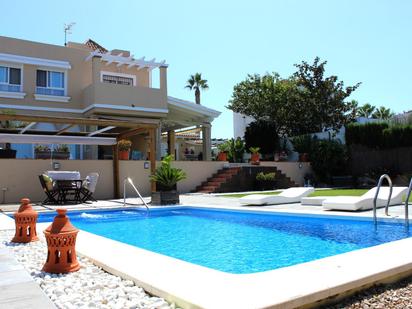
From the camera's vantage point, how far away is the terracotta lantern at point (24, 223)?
6688 millimetres

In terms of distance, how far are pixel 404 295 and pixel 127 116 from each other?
2063cm

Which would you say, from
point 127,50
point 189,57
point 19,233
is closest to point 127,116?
point 189,57

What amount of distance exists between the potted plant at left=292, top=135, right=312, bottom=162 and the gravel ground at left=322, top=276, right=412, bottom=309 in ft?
74.1

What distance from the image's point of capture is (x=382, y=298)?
11.8 ft

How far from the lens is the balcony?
21.3 meters

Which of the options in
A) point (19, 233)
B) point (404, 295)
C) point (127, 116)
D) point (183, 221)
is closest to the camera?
point (404, 295)

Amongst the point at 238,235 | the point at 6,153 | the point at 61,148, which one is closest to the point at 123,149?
the point at 61,148

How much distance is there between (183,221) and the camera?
11.5 metres

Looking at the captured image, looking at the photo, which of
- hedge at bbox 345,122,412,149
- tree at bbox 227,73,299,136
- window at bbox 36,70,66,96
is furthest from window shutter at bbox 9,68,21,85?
hedge at bbox 345,122,412,149

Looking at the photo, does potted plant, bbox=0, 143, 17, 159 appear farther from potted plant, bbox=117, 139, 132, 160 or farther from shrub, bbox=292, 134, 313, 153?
shrub, bbox=292, 134, 313, 153

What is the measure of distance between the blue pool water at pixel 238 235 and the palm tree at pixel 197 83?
110 feet

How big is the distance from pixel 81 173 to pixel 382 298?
15.9 metres

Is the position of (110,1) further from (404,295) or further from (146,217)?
(404,295)

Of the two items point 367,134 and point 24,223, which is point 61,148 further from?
point 367,134
